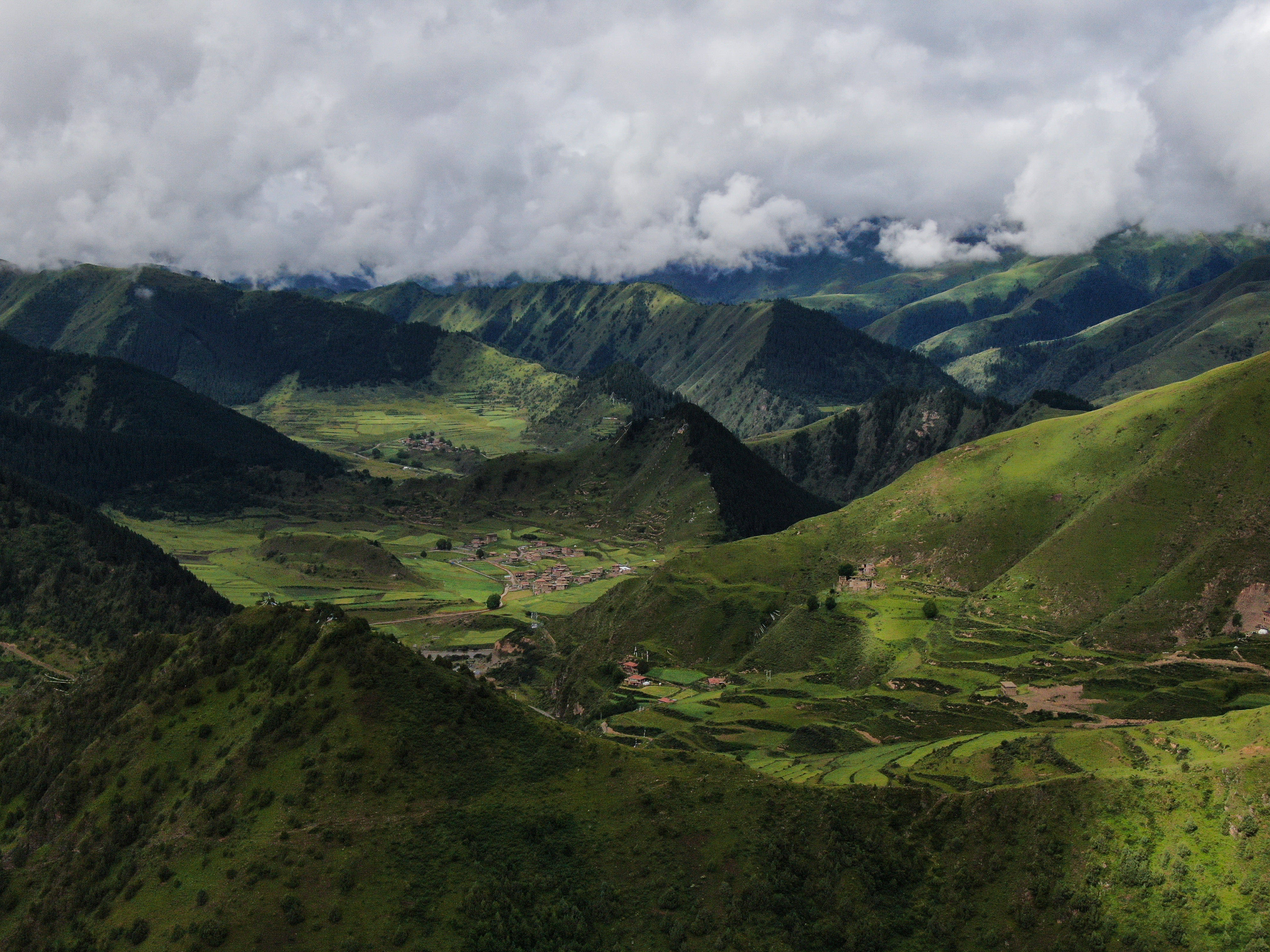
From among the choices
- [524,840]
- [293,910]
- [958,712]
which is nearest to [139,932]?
[293,910]

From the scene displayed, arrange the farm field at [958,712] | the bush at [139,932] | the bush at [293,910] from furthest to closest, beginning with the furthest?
1. the farm field at [958,712]
2. the bush at [139,932]
3. the bush at [293,910]

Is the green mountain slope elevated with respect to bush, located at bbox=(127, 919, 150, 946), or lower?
elevated

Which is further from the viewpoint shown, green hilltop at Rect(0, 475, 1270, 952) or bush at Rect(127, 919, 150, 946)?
green hilltop at Rect(0, 475, 1270, 952)

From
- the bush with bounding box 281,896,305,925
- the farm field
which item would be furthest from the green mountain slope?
the farm field

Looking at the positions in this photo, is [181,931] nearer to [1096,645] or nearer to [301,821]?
[301,821]

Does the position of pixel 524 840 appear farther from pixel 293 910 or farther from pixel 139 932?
pixel 139 932

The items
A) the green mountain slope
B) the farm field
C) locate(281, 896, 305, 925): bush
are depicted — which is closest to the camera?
locate(281, 896, 305, 925): bush

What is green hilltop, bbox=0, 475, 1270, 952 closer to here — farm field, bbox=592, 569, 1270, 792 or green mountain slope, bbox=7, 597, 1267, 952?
green mountain slope, bbox=7, 597, 1267, 952

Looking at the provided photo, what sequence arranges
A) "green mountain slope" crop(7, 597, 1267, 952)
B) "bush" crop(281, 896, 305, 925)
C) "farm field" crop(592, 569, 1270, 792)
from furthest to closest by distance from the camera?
"farm field" crop(592, 569, 1270, 792) < "green mountain slope" crop(7, 597, 1267, 952) < "bush" crop(281, 896, 305, 925)

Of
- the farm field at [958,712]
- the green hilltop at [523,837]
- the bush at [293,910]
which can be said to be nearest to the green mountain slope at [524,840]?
the green hilltop at [523,837]

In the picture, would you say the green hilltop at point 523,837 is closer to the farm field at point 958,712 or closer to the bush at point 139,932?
the bush at point 139,932

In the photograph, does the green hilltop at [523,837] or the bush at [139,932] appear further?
the green hilltop at [523,837]
